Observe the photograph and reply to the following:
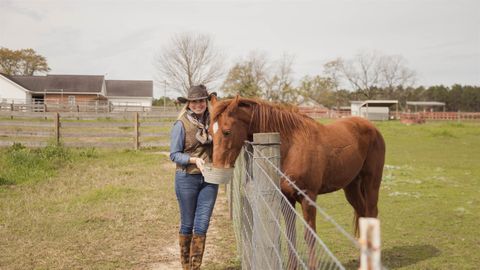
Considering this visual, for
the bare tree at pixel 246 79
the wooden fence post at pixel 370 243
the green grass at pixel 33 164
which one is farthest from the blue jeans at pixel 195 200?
the bare tree at pixel 246 79

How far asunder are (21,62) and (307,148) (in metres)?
Answer: 78.7

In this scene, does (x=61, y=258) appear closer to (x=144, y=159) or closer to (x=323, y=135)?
(x=323, y=135)

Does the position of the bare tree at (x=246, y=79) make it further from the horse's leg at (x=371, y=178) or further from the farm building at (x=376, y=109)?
the horse's leg at (x=371, y=178)

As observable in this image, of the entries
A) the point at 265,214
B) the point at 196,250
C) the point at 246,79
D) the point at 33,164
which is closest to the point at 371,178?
the point at 196,250

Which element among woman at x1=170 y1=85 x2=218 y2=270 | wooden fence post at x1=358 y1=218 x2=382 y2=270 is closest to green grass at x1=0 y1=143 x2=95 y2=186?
woman at x1=170 y1=85 x2=218 y2=270

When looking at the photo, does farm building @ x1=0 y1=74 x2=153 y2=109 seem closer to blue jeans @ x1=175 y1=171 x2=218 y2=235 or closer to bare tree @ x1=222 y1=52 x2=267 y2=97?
bare tree @ x1=222 y1=52 x2=267 y2=97

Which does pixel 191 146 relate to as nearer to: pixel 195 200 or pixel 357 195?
pixel 195 200

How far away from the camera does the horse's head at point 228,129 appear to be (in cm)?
385

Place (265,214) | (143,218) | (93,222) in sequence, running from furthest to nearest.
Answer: (143,218) → (93,222) → (265,214)

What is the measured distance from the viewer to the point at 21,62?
237 ft

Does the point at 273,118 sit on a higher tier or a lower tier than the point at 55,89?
lower

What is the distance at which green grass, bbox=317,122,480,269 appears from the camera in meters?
5.16

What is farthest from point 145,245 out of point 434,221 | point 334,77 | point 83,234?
point 334,77

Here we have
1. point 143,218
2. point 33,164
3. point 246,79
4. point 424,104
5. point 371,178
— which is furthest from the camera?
point 424,104
